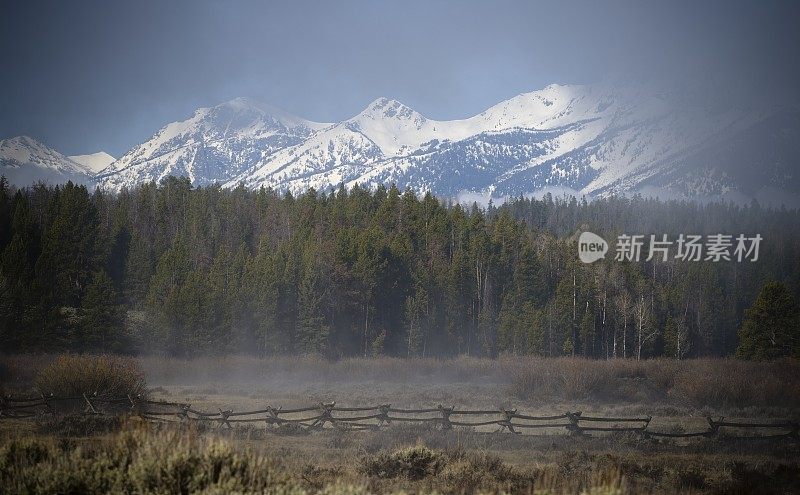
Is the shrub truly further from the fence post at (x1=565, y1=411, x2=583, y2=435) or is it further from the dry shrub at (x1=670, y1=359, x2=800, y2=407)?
the dry shrub at (x1=670, y1=359, x2=800, y2=407)

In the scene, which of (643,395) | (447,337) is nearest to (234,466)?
(643,395)

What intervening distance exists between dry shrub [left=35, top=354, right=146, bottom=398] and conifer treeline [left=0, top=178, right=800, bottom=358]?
110 feet

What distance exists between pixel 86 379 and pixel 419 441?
57.1 ft

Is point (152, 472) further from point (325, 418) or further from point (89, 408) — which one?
point (89, 408)

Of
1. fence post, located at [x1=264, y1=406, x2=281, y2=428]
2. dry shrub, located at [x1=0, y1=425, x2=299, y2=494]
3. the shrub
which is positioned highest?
dry shrub, located at [x1=0, y1=425, x2=299, y2=494]

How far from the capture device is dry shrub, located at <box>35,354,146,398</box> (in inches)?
1076

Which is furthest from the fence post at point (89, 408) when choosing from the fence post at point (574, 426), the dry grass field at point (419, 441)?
the fence post at point (574, 426)

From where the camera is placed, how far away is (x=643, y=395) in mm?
38500

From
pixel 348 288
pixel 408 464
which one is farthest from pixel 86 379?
pixel 348 288

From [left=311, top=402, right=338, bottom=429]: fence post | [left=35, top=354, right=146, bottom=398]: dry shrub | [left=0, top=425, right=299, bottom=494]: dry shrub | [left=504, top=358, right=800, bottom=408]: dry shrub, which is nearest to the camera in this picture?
[left=0, top=425, right=299, bottom=494]: dry shrub

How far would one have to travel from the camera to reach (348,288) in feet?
226

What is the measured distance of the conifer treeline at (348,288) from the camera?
6512cm

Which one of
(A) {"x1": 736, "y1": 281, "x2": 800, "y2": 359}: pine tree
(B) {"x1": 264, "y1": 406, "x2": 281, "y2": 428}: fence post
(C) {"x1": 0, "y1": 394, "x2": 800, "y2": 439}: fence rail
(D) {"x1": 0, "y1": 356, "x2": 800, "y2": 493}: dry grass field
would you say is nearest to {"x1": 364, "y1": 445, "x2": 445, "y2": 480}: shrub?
(D) {"x1": 0, "y1": 356, "x2": 800, "y2": 493}: dry grass field

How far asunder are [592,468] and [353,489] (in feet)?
32.0
